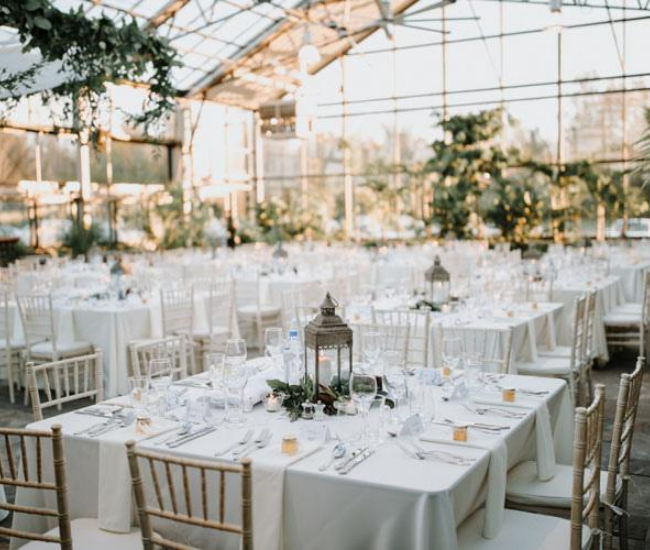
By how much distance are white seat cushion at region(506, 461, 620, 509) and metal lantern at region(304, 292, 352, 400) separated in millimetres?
851

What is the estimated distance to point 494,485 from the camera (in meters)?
2.85

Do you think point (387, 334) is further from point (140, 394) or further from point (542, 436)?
point (140, 394)

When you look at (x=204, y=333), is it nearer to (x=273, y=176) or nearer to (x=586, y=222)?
(x=586, y=222)

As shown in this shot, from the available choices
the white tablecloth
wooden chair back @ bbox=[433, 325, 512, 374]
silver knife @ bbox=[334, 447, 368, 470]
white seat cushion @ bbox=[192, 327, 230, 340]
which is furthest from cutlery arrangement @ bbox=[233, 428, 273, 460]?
the white tablecloth

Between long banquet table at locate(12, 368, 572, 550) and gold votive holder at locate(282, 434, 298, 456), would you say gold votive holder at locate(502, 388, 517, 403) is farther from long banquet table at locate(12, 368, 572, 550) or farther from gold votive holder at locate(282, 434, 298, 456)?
gold votive holder at locate(282, 434, 298, 456)

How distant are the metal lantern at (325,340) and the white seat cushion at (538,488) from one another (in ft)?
2.79

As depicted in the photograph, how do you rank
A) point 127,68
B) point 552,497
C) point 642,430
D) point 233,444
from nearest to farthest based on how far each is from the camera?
point 233,444
point 552,497
point 127,68
point 642,430

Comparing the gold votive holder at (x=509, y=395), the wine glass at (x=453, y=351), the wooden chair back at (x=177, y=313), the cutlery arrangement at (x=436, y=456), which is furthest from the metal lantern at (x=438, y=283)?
the cutlery arrangement at (x=436, y=456)

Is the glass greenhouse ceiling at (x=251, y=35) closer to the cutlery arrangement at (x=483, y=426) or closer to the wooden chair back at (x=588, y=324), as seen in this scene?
the wooden chair back at (x=588, y=324)

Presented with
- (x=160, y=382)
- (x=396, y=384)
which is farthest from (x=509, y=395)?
(x=160, y=382)

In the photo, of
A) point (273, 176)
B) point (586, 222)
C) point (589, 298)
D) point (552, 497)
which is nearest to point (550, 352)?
point (589, 298)

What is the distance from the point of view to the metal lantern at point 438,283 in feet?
21.9

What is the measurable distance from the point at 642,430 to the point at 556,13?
13.8ft

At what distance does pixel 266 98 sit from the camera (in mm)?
18234
